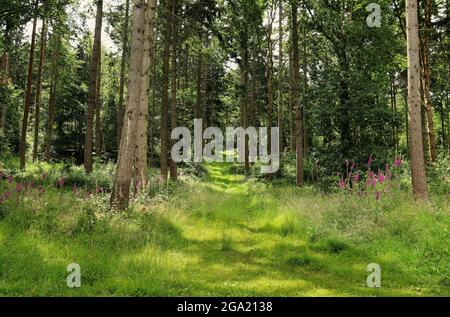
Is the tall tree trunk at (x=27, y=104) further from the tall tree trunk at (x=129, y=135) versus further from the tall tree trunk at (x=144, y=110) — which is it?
the tall tree trunk at (x=129, y=135)

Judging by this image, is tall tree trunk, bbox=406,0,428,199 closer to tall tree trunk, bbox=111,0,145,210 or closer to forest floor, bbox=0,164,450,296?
forest floor, bbox=0,164,450,296

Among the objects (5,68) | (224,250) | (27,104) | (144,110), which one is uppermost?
(5,68)

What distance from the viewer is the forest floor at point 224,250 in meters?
5.45

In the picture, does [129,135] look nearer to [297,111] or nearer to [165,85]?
[165,85]

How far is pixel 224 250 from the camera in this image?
26.7 ft

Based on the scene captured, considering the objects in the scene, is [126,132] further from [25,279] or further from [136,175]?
[25,279]

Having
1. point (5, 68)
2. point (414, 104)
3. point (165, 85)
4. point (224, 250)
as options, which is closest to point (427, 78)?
point (414, 104)

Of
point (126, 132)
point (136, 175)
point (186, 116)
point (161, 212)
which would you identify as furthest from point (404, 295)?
point (186, 116)

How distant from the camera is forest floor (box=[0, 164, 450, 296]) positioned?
5.45 meters

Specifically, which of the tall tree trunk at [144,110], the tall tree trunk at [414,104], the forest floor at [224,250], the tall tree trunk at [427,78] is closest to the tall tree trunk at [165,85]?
the tall tree trunk at [144,110]

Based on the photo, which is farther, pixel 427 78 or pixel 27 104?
pixel 27 104

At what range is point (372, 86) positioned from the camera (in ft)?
50.3

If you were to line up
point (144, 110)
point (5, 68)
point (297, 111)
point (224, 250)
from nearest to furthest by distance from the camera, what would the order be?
point (224, 250), point (144, 110), point (297, 111), point (5, 68)

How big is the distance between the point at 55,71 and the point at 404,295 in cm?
2761
